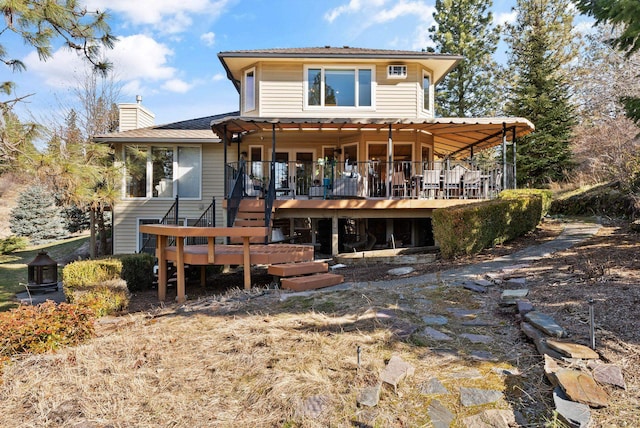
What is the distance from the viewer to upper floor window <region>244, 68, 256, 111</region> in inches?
549

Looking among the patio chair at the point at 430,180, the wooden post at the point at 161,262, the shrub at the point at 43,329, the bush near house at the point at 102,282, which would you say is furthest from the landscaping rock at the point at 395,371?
the patio chair at the point at 430,180

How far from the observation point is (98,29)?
21.6 ft

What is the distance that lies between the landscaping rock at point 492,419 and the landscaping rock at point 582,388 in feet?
1.40

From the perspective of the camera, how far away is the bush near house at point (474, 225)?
27.1 feet

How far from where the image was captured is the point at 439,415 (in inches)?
109

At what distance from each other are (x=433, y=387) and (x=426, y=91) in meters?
13.0

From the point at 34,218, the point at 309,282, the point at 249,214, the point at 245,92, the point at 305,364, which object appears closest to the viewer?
the point at 305,364

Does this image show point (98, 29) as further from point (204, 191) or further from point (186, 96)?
point (186, 96)

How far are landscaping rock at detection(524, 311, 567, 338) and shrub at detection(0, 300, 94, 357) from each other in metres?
4.85

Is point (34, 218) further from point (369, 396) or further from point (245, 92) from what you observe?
point (369, 396)

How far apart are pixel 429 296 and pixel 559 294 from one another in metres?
1.54

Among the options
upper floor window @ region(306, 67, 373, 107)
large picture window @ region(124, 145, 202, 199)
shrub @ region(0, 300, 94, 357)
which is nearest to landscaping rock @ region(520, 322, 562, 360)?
shrub @ region(0, 300, 94, 357)

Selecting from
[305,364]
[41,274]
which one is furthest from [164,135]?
[305,364]

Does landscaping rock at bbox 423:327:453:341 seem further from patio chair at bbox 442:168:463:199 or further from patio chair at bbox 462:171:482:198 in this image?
patio chair at bbox 462:171:482:198
